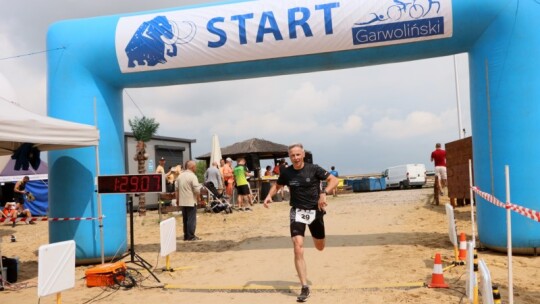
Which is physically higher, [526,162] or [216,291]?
[526,162]

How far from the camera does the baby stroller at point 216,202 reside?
14867 millimetres

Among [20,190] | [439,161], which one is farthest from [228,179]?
[20,190]

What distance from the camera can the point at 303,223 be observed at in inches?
220

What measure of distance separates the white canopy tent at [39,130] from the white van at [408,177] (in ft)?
86.8

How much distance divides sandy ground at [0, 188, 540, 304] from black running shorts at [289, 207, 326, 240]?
0.72 metres

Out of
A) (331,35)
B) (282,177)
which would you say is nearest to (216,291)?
(282,177)

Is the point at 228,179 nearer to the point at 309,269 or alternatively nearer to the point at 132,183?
the point at 132,183

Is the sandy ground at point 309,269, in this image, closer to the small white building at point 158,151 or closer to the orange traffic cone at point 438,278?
the orange traffic cone at point 438,278

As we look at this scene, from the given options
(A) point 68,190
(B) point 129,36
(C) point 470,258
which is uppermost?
(B) point 129,36

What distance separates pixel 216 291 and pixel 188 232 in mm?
4487

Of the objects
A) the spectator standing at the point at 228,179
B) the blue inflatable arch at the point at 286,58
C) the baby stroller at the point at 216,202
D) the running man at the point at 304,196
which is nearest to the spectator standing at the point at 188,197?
the blue inflatable arch at the point at 286,58

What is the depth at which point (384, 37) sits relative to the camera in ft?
24.0

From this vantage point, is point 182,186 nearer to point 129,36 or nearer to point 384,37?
point 129,36

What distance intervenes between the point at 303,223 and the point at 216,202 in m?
9.90
